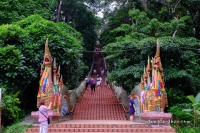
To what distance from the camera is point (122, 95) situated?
17.5 metres

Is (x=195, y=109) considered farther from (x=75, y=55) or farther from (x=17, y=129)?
(x=17, y=129)

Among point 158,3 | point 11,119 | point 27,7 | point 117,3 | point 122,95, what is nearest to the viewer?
point 11,119

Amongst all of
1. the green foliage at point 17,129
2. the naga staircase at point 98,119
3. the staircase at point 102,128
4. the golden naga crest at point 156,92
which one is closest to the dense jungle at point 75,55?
the golden naga crest at point 156,92

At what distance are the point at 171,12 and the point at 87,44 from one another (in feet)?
44.0

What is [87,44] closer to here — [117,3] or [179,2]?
[117,3]

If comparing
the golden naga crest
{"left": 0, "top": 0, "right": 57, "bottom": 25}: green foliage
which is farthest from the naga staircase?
{"left": 0, "top": 0, "right": 57, "bottom": 25}: green foliage

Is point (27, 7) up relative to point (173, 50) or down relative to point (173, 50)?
up

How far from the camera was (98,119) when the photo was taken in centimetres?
1506

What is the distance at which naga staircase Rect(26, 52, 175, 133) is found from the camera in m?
11.1

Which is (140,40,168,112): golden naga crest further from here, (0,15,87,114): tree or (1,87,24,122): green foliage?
(1,87,24,122): green foliage

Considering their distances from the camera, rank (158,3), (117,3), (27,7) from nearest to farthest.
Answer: (27,7) → (158,3) → (117,3)

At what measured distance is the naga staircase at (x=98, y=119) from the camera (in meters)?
11.1

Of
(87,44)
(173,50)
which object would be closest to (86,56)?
(87,44)

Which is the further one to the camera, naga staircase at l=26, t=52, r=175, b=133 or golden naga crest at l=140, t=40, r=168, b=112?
golden naga crest at l=140, t=40, r=168, b=112
